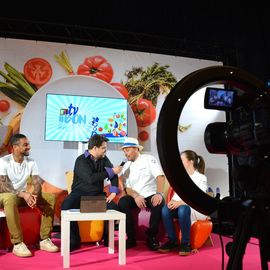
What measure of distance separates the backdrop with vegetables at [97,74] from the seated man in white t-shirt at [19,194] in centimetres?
91

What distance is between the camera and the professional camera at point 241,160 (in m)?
0.53

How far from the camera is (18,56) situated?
4145 millimetres

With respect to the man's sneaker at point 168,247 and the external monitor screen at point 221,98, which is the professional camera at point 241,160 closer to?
the external monitor screen at point 221,98

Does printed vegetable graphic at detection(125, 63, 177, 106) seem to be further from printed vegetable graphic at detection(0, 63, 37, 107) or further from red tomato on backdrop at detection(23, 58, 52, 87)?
printed vegetable graphic at detection(0, 63, 37, 107)

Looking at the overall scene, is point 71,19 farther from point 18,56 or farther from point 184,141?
point 184,141

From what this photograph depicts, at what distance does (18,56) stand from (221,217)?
401 centimetres

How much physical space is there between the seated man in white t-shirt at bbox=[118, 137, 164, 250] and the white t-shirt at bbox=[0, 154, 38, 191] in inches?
33.6

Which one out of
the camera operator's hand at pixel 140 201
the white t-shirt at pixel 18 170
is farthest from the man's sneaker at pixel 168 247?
the white t-shirt at pixel 18 170

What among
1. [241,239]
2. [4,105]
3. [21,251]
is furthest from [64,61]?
[241,239]

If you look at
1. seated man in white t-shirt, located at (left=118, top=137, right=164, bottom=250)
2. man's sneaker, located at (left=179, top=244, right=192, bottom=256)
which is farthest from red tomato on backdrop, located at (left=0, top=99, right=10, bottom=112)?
man's sneaker, located at (left=179, top=244, right=192, bottom=256)

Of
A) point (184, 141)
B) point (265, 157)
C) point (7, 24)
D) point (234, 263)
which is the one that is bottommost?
point (234, 263)

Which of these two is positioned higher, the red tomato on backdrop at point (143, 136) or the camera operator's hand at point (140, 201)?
the red tomato on backdrop at point (143, 136)

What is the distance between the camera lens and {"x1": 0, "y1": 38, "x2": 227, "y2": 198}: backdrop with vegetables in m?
4.06

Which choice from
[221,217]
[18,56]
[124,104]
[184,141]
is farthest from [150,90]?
[221,217]
